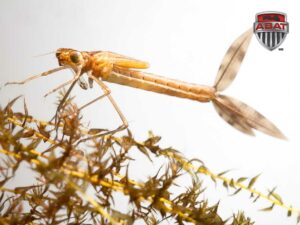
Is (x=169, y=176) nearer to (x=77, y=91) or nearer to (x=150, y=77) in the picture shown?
(x=150, y=77)

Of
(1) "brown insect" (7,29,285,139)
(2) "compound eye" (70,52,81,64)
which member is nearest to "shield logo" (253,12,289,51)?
(1) "brown insect" (7,29,285,139)

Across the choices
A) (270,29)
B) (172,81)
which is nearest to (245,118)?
(172,81)

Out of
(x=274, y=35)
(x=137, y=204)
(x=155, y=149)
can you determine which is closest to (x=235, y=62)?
(x=155, y=149)

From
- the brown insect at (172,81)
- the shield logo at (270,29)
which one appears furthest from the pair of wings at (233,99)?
the shield logo at (270,29)

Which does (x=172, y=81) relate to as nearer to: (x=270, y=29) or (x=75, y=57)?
(x=75, y=57)

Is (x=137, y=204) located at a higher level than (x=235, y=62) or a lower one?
lower

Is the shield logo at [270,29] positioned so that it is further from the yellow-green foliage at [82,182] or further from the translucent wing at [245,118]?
the yellow-green foliage at [82,182]

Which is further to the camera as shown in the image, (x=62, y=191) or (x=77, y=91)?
(x=77, y=91)
